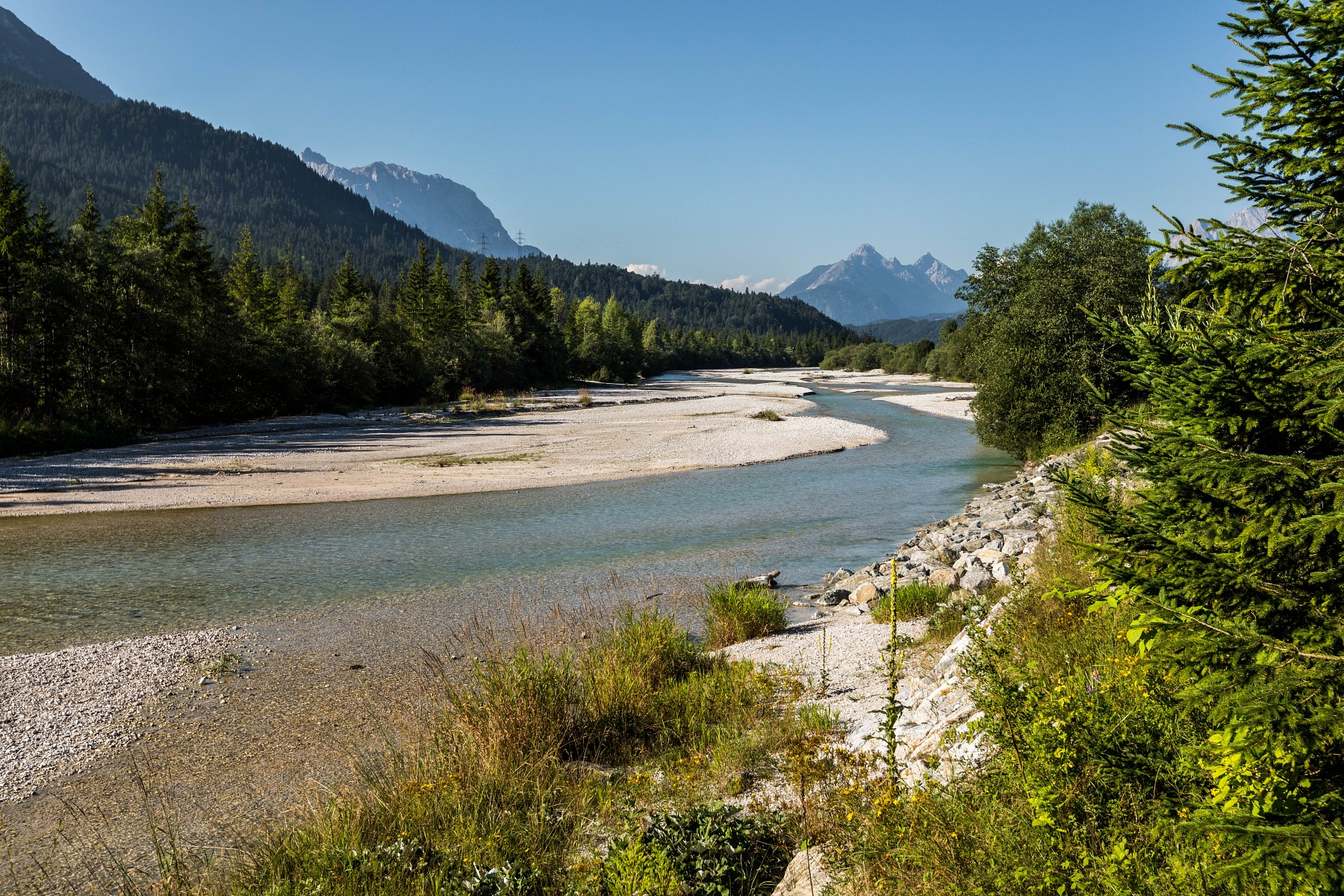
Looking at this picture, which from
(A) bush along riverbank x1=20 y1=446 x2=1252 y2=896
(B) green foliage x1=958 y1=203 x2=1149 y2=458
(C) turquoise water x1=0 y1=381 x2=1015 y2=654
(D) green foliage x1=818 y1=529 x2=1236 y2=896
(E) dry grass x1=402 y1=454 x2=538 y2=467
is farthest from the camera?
(E) dry grass x1=402 y1=454 x2=538 y2=467

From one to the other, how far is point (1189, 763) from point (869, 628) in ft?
23.3

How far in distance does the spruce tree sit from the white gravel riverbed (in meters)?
A: 9.01

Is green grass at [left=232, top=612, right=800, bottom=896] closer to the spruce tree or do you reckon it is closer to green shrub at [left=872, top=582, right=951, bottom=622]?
the spruce tree

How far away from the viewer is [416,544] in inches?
697

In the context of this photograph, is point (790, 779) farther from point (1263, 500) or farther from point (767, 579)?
point (767, 579)

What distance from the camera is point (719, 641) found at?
10.5m

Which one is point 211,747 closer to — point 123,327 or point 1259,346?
point 1259,346

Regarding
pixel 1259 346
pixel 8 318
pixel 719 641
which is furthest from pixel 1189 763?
pixel 8 318

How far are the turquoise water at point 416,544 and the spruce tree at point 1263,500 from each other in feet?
37.7

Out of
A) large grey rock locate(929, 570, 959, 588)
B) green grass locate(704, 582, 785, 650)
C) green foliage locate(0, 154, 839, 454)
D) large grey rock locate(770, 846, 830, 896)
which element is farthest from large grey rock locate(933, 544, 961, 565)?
green foliage locate(0, 154, 839, 454)

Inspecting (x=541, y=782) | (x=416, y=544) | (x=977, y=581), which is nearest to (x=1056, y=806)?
(x=541, y=782)

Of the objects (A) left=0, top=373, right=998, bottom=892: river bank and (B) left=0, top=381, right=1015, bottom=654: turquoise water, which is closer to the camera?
(A) left=0, top=373, right=998, bottom=892: river bank

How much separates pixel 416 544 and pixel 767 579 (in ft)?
28.8

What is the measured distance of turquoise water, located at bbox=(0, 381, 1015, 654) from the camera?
1310 cm
